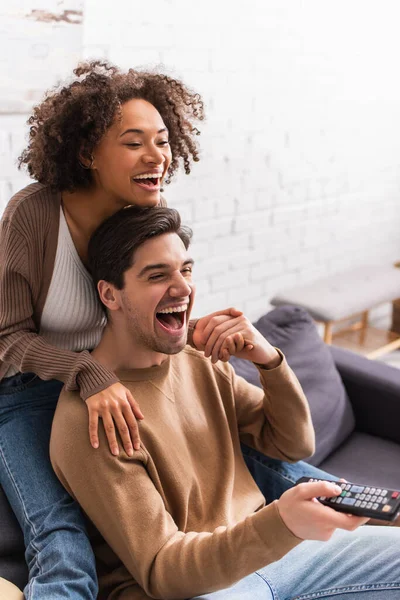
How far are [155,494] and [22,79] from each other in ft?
5.04

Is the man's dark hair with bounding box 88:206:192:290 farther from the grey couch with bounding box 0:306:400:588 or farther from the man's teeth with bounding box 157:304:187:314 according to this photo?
the grey couch with bounding box 0:306:400:588

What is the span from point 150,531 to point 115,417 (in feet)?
0.66

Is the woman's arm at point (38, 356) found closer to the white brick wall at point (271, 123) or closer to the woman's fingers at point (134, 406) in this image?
the woman's fingers at point (134, 406)

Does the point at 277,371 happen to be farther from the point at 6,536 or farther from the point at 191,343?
the point at 6,536

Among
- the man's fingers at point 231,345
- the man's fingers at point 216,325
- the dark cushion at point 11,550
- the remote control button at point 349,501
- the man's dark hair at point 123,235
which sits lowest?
the dark cushion at point 11,550

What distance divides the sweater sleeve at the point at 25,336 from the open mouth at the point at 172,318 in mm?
153

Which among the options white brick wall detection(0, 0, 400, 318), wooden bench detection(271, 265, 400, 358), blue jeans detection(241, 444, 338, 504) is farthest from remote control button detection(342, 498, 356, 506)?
wooden bench detection(271, 265, 400, 358)

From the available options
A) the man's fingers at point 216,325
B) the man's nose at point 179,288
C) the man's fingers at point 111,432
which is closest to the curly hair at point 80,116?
the man's nose at point 179,288

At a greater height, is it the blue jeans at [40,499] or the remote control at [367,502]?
the remote control at [367,502]

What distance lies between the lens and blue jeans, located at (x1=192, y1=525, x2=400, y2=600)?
4.62 feet

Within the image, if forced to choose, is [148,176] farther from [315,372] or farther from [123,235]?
[315,372]

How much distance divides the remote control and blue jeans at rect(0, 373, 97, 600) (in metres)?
0.44

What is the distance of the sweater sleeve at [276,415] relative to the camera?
159cm

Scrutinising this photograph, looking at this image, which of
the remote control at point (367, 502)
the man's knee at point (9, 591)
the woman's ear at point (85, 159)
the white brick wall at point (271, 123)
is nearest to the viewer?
the remote control at point (367, 502)
